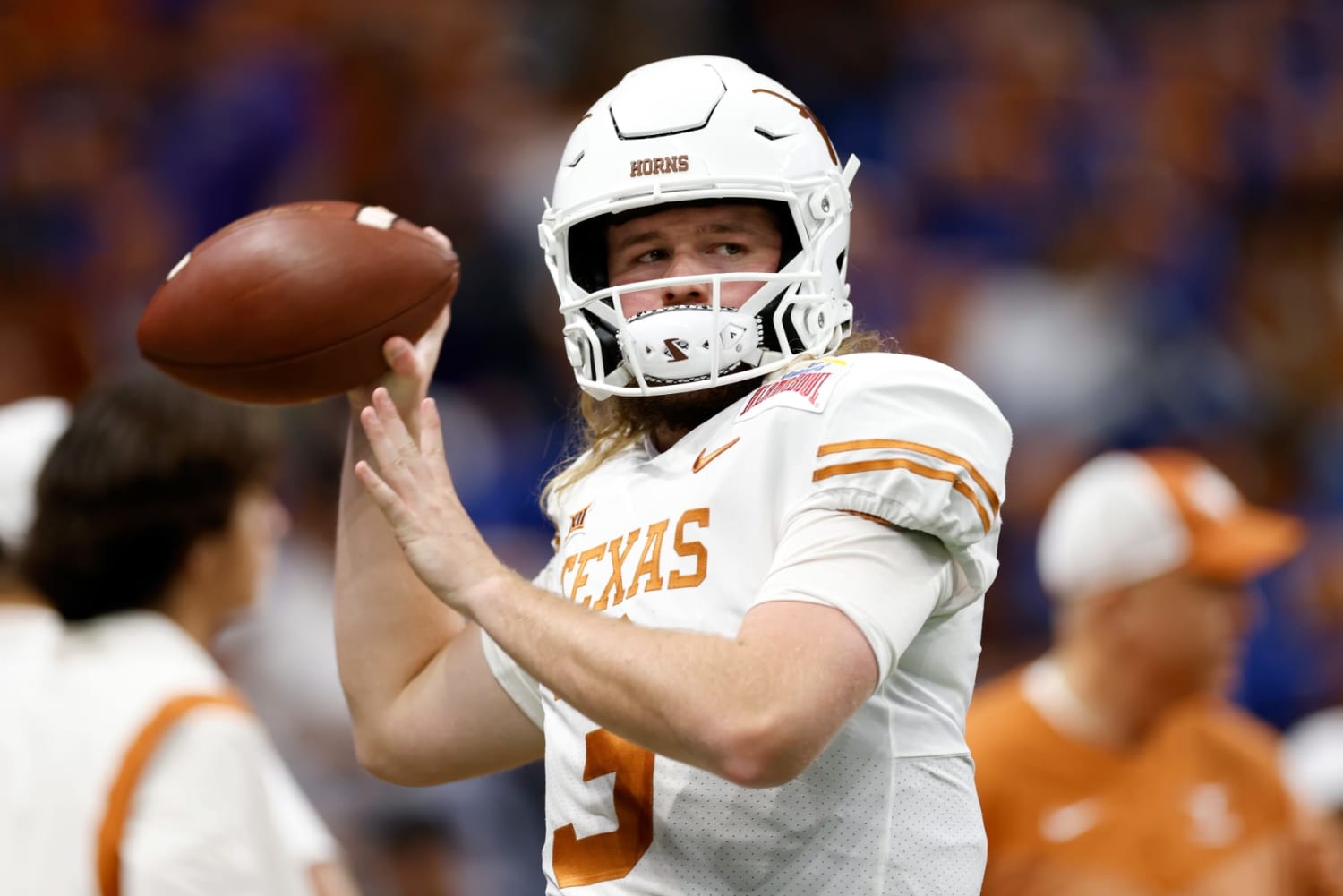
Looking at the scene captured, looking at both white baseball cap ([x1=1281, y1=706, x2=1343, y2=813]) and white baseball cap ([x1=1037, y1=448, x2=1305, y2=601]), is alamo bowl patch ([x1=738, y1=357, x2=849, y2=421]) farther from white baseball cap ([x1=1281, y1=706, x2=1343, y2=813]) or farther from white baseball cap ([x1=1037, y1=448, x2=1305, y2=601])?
white baseball cap ([x1=1281, y1=706, x2=1343, y2=813])

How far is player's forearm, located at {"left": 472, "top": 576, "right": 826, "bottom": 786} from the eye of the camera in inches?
73.5

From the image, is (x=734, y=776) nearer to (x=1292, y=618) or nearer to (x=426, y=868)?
(x=426, y=868)

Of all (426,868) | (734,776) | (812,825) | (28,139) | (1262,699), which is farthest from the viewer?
(28,139)

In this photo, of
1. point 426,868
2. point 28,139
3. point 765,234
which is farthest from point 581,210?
point 28,139

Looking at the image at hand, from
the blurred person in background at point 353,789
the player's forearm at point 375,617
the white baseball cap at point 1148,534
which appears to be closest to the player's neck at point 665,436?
the player's forearm at point 375,617

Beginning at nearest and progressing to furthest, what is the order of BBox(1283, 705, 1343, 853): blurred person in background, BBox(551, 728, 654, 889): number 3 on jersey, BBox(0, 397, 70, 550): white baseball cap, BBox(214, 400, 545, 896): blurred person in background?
1. BBox(551, 728, 654, 889): number 3 on jersey
2. BBox(0, 397, 70, 550): white baseball cap
3. BBox(1283, 705, 1343, 853): blurred person in background
4. BBox(214, 400, 545, 896): blurred person in background

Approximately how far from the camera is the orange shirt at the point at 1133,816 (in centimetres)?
407

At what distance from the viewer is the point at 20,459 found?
349cm

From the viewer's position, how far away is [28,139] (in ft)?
23.7

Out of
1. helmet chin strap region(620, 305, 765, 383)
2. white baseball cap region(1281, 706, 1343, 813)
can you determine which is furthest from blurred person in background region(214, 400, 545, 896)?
helmet chin strap region(620, 305, 765, 383)

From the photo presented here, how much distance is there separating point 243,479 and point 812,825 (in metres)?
1.19

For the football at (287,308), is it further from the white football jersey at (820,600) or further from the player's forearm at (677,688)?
the player's forearm at (677,688)

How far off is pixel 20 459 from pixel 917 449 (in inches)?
84.6

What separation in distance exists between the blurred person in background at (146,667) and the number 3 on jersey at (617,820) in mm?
465
